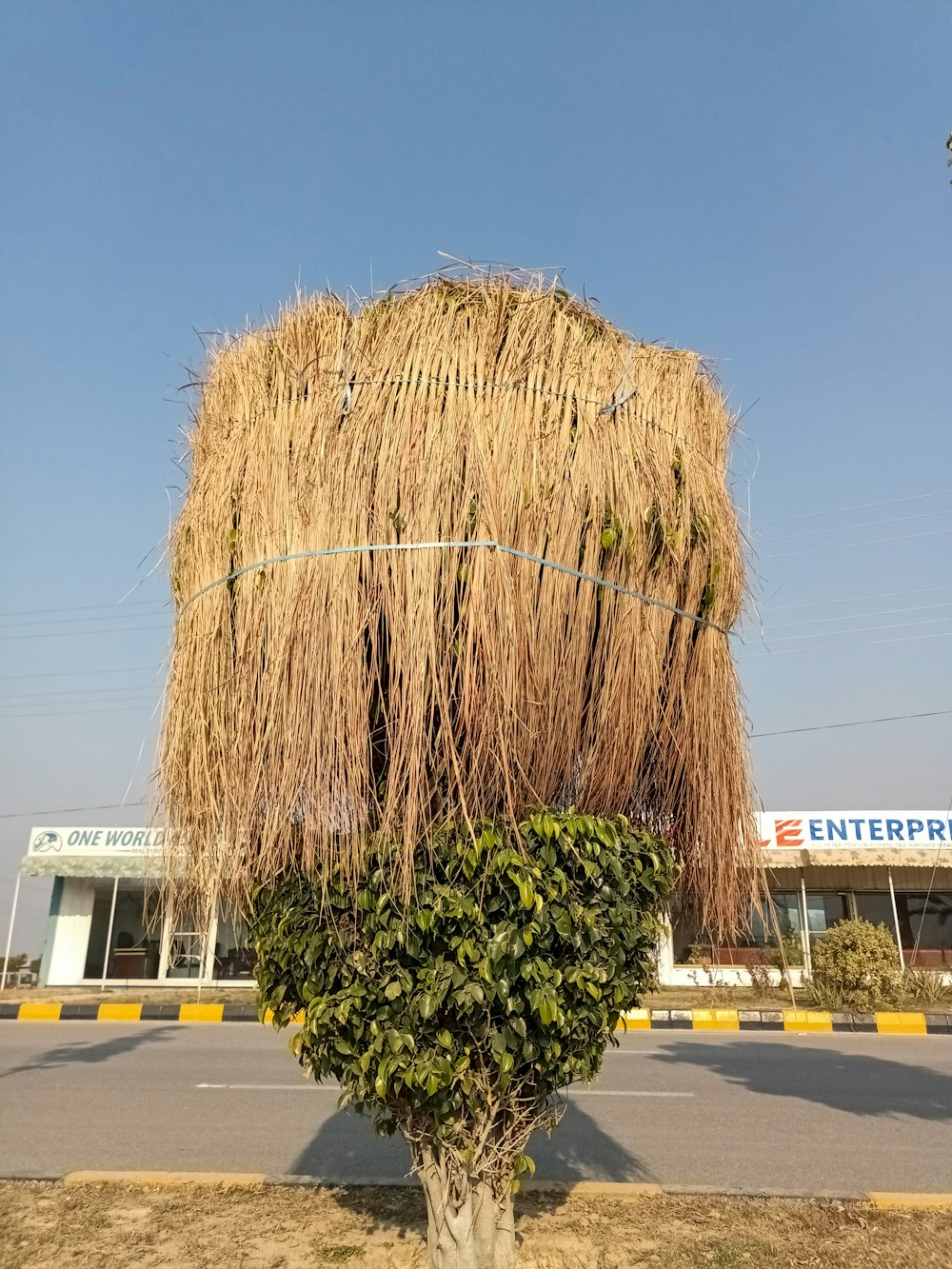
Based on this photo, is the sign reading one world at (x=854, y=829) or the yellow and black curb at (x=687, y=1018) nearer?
the yellow and black curb at (x=687, y=1018)

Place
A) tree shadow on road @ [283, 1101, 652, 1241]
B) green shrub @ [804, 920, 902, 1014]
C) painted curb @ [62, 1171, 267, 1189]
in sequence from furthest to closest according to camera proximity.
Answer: green shrub @ [804, 920, 902, 1014] < painted curb @ [62, 1171, 267, 1189] < tree shadow on road @ [283, 1101, 652, 1241]

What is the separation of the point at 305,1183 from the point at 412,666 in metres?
3.17

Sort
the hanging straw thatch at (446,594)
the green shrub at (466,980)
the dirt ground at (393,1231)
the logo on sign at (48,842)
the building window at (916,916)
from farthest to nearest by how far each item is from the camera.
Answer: the building window at (916,916) → the logo on sign at (48,842) → the dirt ground at (393,1231) → the hanging straw thatch at (446,594) → the green shrub at (466,980)

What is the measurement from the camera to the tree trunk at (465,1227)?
9.06 feet

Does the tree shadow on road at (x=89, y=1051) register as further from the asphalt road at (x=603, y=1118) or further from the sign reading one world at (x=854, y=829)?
the sign reading one world at (x=854, y=829)

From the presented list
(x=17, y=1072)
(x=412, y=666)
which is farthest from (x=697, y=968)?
(x=412, y=666)

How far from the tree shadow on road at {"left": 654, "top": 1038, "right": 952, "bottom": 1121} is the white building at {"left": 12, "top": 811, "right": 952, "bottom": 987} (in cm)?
571

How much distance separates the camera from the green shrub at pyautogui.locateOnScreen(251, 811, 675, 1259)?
2.55 metres

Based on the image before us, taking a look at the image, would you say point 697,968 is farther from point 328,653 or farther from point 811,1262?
point 328,653

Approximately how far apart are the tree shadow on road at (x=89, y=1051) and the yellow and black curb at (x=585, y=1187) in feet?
14.8

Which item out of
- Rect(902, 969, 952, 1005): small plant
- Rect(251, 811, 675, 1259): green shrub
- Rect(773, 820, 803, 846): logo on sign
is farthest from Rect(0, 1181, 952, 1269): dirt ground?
Rect(773, 820, 803, 846): logo on sign

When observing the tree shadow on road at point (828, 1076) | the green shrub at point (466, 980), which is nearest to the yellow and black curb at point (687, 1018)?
the tree shadow on road at point (828, 1076)

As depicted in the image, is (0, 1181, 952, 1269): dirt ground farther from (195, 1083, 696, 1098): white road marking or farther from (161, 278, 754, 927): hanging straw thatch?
(195, 1083, 696, 1098): white road marking

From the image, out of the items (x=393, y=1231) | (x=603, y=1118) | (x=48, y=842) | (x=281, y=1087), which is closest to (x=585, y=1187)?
(x=393, y=1231)
